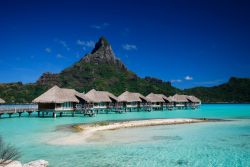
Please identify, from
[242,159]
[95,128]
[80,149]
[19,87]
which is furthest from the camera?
[19,87]

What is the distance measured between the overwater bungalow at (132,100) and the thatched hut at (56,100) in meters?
15.5

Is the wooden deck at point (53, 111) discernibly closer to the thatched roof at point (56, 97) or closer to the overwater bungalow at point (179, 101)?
the thatched roof at point (56, 97)

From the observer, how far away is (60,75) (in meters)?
112

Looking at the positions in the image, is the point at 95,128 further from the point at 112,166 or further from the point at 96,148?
the point at 112,166

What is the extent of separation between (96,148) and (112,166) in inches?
156

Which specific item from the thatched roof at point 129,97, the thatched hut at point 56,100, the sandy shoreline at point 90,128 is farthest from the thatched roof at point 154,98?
the sandy shoreline at point 90,128

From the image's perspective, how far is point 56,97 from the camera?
39.8 metres

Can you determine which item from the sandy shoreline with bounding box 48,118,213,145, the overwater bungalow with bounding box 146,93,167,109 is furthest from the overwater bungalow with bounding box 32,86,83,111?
the overwater bungalow with bounding box 146,93,167,109

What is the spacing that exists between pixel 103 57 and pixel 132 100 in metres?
74.1

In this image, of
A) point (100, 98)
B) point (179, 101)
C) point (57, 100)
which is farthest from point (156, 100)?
point (57, 100)

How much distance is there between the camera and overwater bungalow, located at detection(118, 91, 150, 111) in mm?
57956

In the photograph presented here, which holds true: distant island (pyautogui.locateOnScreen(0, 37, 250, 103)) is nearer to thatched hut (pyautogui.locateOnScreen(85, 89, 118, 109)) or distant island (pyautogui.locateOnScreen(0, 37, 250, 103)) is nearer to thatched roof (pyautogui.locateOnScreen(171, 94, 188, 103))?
thatched roof (pyautogui.locateOnScreen(171, 94, 188, 103))

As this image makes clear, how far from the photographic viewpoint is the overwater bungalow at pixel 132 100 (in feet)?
190

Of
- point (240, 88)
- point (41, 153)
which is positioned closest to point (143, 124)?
point (41, 153)
